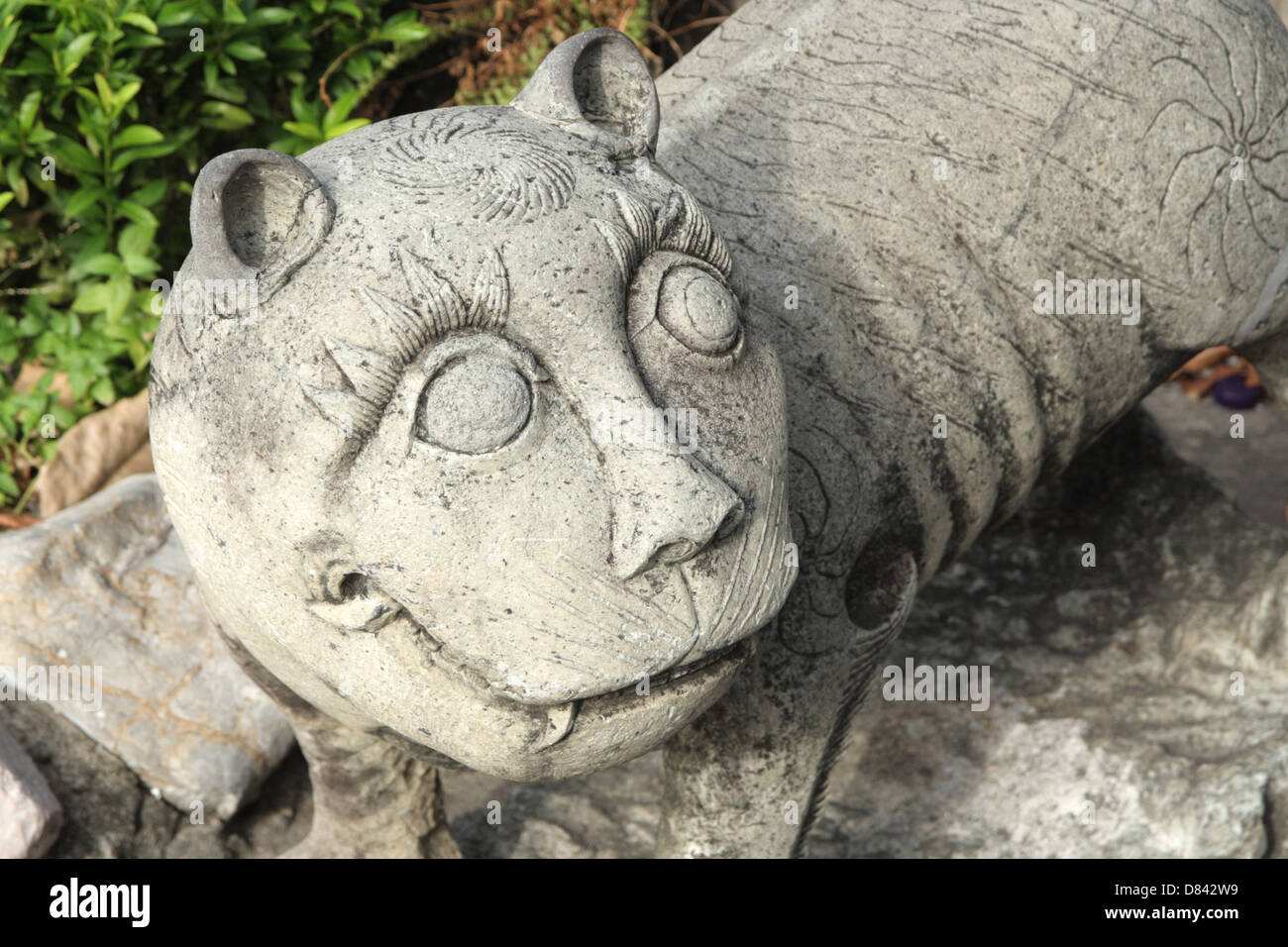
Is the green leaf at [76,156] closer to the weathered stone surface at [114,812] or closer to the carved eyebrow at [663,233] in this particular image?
the weathered stone surface at [114,812]

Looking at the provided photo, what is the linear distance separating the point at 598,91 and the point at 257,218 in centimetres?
55

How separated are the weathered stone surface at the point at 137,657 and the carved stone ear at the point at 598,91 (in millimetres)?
1849

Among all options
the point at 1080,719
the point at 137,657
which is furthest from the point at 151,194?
the point at 1080,719

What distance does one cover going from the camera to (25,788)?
116 inches

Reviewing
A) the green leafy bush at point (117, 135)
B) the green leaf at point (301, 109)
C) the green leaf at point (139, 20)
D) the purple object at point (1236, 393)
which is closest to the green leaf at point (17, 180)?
the green leafy bush at point (117, 135)

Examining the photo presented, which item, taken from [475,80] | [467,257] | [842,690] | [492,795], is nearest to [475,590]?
[467,257]

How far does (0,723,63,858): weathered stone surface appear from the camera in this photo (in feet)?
9.47

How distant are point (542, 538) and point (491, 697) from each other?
256 mm

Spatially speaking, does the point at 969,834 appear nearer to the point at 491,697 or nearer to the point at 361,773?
the point at 361,773

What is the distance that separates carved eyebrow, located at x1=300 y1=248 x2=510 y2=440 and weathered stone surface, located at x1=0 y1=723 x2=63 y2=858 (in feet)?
5.41

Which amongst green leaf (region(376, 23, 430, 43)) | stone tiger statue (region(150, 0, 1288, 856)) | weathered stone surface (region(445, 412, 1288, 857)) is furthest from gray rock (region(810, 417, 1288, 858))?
green leaf (region(376, 23, 430, 43))

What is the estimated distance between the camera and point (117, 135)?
3.84 metres

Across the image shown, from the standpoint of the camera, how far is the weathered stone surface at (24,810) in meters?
2.89

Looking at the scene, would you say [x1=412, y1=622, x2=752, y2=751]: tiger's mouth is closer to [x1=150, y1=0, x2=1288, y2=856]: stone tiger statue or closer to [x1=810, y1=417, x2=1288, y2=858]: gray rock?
[x1=150, y1=0, x2=1288, y2=856]: stone tiger statue
